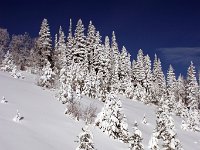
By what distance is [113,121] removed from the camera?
1978 centimetres

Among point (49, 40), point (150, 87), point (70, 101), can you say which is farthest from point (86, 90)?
point (150, 87)

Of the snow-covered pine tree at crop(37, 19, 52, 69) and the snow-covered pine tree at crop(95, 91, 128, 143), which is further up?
the snow-covered pine tree at crop(37, 19, 52, 69)

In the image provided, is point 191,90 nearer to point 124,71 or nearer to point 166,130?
point 124,71

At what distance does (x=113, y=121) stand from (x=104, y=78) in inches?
1510

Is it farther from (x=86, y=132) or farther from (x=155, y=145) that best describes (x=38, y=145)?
(x=155, y=145)

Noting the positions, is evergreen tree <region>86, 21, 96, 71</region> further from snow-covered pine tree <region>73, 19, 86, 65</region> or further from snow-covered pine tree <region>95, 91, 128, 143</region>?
snow-covered pine tree <region>95, 91, 128, 143</region>

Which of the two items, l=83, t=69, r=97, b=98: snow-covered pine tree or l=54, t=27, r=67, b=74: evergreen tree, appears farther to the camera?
l=54, t=27, r=67, b=74: evergreen tree

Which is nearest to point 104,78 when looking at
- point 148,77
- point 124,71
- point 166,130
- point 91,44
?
point 91,44

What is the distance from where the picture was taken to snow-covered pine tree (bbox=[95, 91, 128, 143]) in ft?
63.6

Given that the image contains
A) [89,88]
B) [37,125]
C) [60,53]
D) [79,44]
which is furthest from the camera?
[60,53]

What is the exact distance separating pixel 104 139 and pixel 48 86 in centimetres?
955

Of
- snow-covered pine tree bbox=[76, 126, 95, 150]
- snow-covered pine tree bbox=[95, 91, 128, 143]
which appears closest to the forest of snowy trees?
snow-covered pine tree bbox=[95, 91, 128, 143]

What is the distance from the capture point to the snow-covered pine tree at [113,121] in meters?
19.4

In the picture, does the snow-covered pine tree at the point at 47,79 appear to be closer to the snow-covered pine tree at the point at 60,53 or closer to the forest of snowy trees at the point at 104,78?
the forest of snowy trees at the point at 104,78
